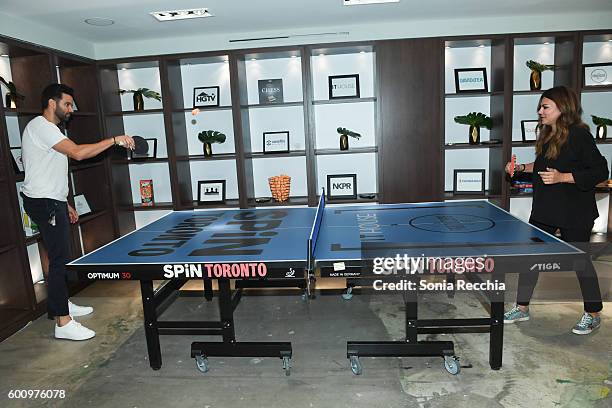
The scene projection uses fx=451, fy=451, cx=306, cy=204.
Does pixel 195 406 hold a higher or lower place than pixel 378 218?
lower

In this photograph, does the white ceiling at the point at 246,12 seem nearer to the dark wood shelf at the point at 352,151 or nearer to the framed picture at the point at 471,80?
the framed picture at the point at 471,80

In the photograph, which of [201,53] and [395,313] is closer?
[395,313]

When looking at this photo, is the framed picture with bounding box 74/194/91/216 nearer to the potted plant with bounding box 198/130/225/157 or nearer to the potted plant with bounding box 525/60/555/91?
the potted plant with bounding box 198/130/225/157

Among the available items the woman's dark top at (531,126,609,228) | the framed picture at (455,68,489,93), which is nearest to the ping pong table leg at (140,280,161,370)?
the woman's dark top at (531,126,609,228)

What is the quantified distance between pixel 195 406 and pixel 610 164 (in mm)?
4726

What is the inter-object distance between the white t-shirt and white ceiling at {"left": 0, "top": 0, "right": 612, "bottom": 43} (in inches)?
41.4

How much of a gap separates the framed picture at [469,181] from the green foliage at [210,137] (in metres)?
2.58

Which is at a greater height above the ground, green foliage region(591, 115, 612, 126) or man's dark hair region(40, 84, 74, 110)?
man's dark hair region(40, 84, 74, 110)

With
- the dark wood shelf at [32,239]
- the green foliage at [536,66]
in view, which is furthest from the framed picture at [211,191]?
the green foliage at [536,66]

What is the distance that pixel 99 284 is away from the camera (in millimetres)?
4434

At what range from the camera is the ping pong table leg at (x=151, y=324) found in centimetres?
262

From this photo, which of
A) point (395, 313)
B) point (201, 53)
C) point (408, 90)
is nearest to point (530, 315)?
point (395, 313)

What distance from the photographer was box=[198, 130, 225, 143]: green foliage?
4.85 metres

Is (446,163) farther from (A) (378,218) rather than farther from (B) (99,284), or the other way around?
(B) (99,284)
